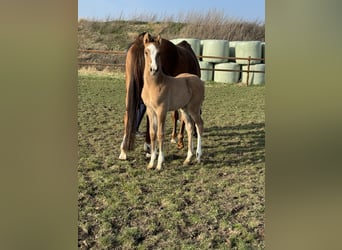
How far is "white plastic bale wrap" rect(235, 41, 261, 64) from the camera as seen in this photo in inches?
222

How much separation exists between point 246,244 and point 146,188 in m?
0.75

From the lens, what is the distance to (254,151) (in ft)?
8.68

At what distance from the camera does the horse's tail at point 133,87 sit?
2.33 metres

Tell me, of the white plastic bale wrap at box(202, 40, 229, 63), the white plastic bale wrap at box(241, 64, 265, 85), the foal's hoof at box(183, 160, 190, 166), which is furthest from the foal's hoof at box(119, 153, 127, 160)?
the white plastic bale wrap at box(202, 40, 229, 63)

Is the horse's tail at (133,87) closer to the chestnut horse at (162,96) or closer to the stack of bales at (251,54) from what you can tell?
the chestnut horse at (162,96)

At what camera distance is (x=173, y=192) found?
191 centimetres

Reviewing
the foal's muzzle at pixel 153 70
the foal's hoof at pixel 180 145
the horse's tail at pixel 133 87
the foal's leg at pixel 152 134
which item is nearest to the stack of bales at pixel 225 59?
the foal's hoof at pixel 180 145

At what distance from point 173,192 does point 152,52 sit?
77 centimetres

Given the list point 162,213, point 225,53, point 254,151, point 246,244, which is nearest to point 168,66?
point 254,151

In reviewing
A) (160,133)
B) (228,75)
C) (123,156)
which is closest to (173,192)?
(160,133)

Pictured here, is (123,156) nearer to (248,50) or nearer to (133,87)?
(133,87)
